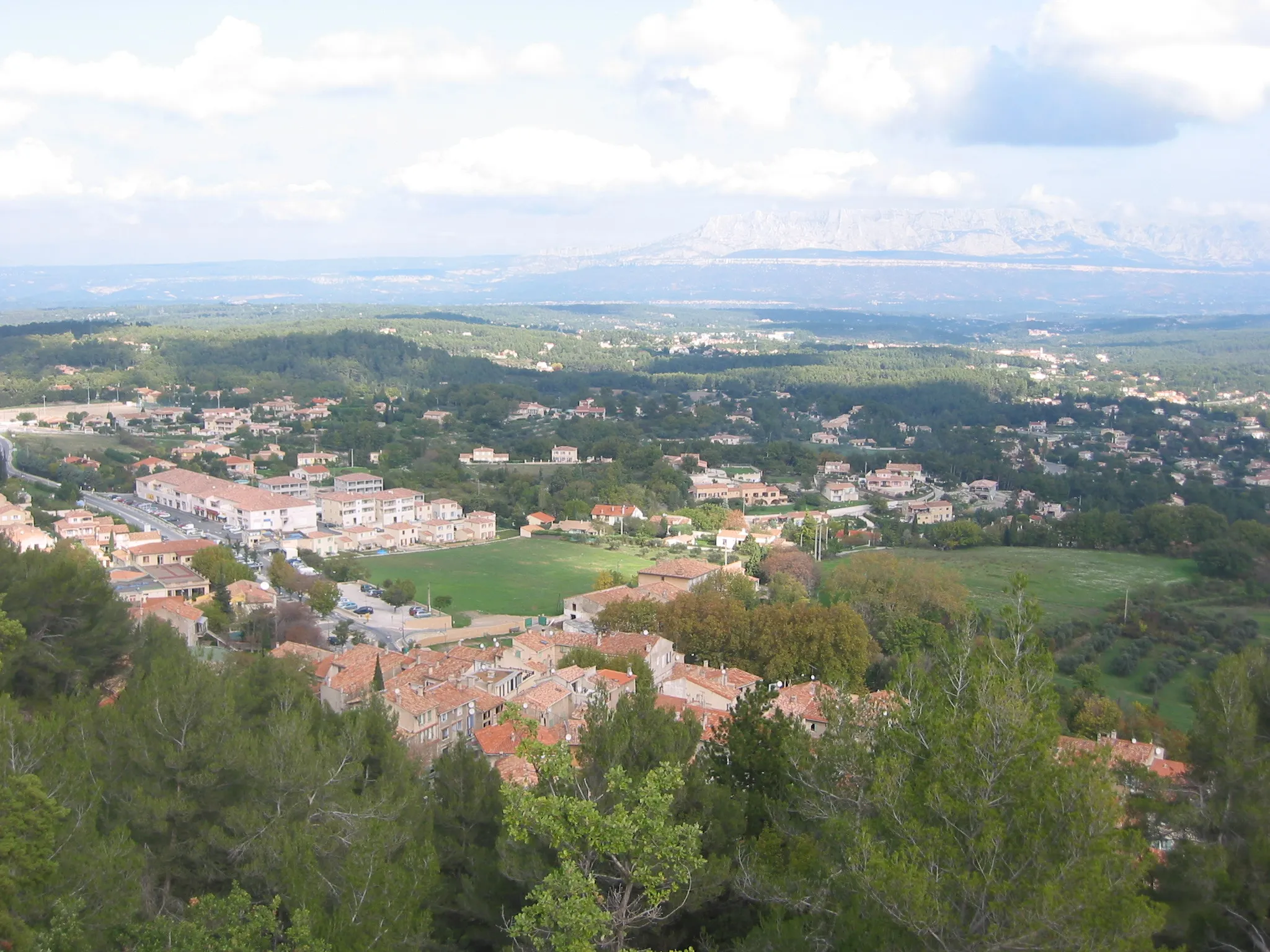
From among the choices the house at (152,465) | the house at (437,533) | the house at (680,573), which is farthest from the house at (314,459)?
the house at (680,573)

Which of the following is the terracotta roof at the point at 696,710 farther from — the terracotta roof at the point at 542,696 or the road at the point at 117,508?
the road at the point at 117,508

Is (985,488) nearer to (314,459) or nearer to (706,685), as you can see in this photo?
(314,459)

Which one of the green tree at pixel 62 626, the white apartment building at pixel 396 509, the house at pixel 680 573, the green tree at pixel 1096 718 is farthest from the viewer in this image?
the white apartment building at pixel 396 509

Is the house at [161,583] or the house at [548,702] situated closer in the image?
the house at [548,702]

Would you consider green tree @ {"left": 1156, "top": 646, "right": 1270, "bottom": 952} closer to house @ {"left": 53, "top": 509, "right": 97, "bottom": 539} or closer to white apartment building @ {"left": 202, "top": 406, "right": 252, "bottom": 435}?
house @ {"left": 53, "top": 509, "right": 97, "bottom": 539}

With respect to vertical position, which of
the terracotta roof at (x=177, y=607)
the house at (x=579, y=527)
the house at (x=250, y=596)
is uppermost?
the terracotta roof at (x=177, y=607)

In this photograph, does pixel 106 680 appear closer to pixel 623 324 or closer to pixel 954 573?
pixel 954 573

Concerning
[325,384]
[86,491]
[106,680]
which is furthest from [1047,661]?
[325,384]
